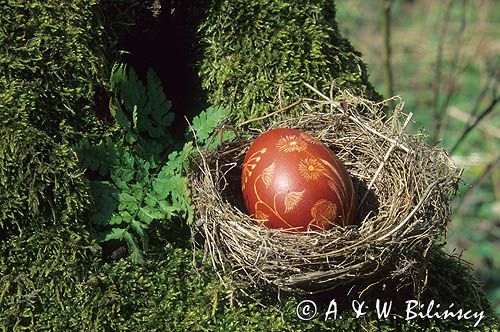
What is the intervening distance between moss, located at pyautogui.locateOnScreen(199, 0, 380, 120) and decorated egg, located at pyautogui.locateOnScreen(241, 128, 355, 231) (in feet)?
1.27

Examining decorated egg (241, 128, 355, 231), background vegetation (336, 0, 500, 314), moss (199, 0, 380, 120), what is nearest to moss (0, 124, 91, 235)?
decorated egg (241, 128, 355, 231)

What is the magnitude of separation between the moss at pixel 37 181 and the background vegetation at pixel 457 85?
2.97 meters

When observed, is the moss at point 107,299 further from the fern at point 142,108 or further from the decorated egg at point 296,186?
the fern at point 142,108

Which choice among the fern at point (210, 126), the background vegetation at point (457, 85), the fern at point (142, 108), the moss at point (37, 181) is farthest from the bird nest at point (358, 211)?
the background vegetation at point (457, 85)

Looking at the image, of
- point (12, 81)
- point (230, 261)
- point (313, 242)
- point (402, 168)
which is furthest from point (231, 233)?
point (12, 81)

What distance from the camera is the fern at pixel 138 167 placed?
8.48ft

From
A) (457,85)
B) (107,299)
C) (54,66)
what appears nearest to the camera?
(107,299)

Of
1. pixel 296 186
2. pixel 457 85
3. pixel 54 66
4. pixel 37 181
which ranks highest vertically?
pixel 457 85

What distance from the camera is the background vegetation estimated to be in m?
5.56

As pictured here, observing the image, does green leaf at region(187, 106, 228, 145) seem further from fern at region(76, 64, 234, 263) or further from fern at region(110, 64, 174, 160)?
fern at region(110, 64, 174, 160)

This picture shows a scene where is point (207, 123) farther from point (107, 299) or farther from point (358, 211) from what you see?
point (107, 299)

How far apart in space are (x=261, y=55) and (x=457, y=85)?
422 cm

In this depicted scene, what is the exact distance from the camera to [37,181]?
98.0 inches

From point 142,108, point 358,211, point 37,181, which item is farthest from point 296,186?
point 37,181
